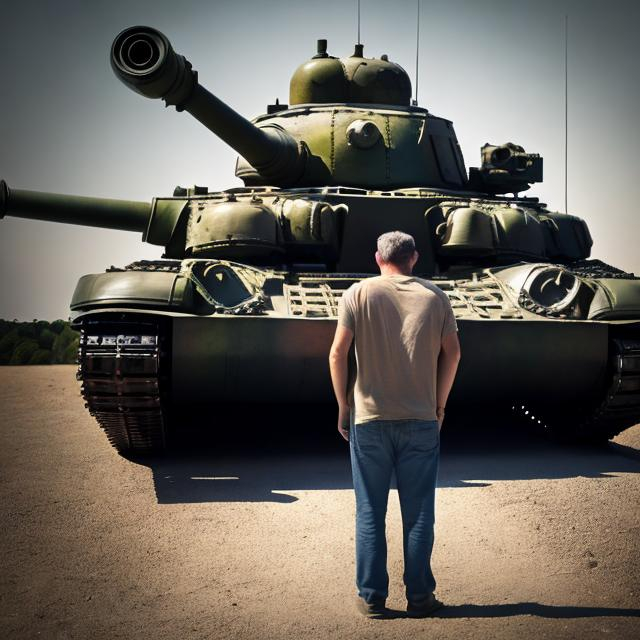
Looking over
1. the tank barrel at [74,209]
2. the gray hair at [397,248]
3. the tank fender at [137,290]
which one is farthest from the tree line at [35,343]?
the gray hair at [397,248]

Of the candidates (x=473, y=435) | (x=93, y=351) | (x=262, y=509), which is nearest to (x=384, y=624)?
(x=262, y=509)

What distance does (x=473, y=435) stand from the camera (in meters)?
8.99

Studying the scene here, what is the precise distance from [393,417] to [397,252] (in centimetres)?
75

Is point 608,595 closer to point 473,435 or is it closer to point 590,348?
point 590,348

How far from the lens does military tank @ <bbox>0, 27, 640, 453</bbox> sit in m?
7.01

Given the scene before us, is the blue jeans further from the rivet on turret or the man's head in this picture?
the rivet on turret

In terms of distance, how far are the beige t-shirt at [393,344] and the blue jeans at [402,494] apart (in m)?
0.09

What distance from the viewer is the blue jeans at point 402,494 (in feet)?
13.3

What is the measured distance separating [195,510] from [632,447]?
14.9 ft

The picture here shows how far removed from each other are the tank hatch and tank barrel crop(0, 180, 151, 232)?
2326 millimetres

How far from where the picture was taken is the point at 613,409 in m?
7.72

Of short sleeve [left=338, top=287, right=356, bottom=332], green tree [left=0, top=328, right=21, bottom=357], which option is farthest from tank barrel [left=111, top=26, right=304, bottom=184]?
green tree [left=0, top=328, right=21, bottom=357]

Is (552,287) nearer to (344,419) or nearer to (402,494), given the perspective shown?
(344,419)

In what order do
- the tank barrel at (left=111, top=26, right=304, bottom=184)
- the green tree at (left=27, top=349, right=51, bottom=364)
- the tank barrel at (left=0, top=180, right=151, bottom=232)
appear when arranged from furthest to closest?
1. the green tree at (left=27, top=349, right=51, bottom=364)
2. the tank barrel at (left=0, top=180, right=151, bottom=232)
3. the tank barrel at (left=111, top=26, right=304, bottom=184)
